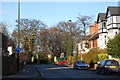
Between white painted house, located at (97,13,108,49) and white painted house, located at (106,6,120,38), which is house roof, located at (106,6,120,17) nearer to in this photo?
white painted house, located at (106,6,120,38)

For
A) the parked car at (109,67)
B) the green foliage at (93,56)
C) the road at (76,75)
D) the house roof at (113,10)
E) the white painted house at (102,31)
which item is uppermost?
the house roof at (113,10)

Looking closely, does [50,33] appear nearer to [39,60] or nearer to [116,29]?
[39,60]

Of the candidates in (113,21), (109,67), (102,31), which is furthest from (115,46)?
(102,31)

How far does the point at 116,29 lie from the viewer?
147 ft

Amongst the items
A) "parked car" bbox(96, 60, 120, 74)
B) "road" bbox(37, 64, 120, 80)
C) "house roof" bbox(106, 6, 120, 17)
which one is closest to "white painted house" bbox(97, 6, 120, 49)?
"house roof" bbox(106, 6, 120, 17)

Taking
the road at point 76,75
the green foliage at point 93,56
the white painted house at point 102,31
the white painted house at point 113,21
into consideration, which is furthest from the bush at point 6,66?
the white painted house at point 102,31

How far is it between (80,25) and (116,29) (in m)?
18.4

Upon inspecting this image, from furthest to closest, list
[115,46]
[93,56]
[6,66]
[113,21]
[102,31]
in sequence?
1. [102,31]
2. [113,21]
3. [93,56]
4. [115,46]
5. [6,66]

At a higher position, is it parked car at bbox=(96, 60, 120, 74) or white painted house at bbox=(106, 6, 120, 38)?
white painted house at bbox=(106, 6, 120, 38)

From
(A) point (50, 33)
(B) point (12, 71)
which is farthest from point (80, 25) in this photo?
(B) point (12, 71)

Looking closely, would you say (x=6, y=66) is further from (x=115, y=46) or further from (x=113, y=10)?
(x=113, y=10)

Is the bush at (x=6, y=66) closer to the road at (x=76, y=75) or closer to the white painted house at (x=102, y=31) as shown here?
the road at (x=76, y=75)

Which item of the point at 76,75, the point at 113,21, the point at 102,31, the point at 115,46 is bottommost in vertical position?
the point at 76,75

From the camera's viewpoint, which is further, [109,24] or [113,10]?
[109,24]
